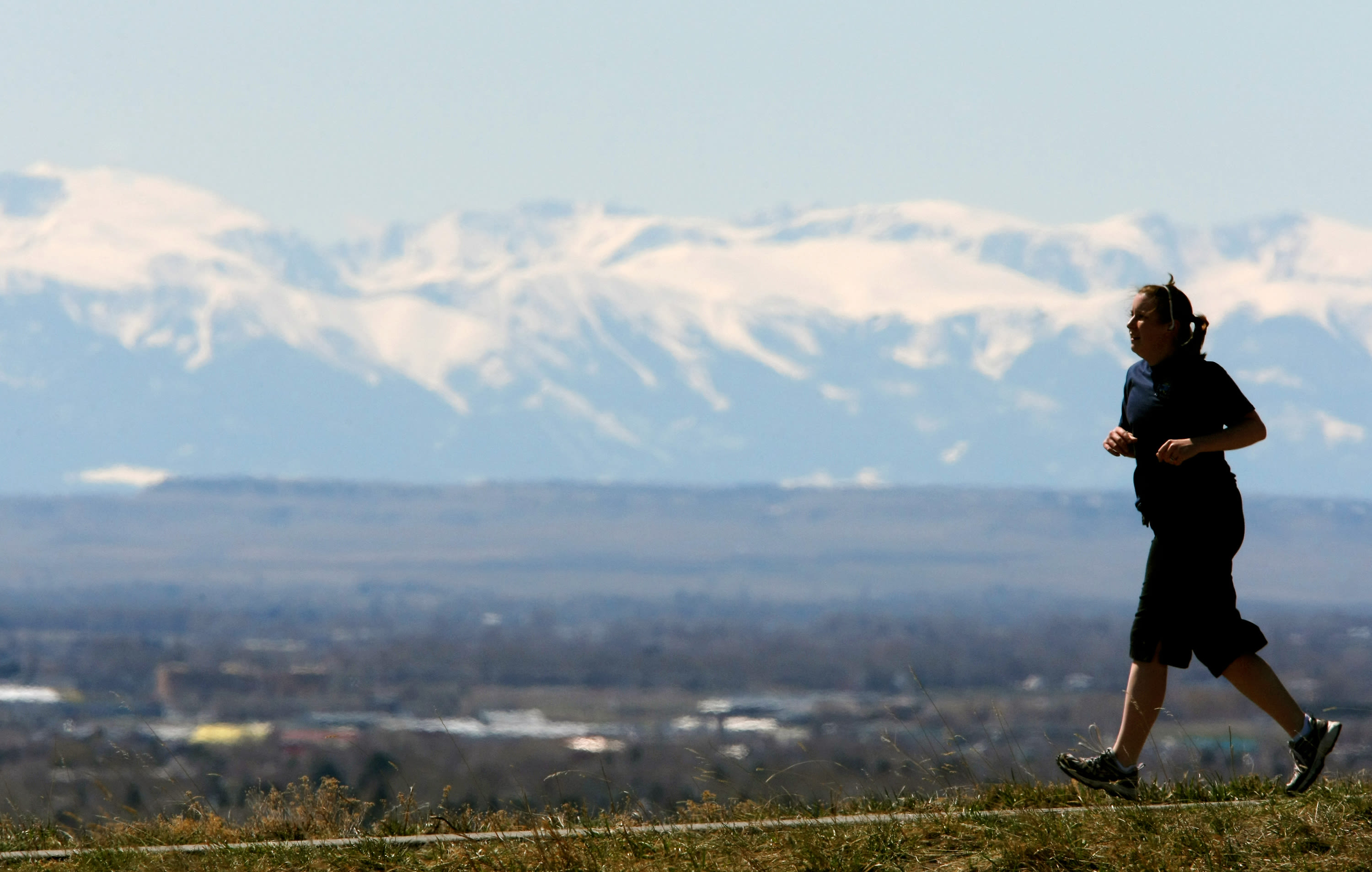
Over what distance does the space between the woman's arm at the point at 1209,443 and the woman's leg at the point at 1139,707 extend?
0.95 m

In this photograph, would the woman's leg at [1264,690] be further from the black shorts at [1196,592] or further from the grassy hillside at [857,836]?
the grassy hillside at [857,836]

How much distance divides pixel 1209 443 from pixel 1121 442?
414mm

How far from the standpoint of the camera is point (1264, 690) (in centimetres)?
793

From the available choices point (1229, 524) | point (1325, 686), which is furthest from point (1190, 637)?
point (1325, 686)

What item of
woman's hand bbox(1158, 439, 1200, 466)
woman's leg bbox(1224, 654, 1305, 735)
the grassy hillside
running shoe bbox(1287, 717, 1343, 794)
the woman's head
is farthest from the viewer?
the woman's head

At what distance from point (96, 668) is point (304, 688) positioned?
21.8 m

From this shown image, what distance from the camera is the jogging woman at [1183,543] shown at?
7812 millimetres

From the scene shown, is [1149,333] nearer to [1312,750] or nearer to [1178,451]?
[1178,451]

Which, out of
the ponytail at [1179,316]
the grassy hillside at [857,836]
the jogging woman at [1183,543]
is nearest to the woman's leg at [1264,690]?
the jogging woman at [1183,543]

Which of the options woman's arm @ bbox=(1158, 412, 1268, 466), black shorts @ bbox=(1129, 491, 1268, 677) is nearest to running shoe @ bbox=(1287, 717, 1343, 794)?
black shorts @ bbox=(1129, 491, 1268, 677)

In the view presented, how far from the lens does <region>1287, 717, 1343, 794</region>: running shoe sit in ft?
25.5

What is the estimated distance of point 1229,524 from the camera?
7.83 meters

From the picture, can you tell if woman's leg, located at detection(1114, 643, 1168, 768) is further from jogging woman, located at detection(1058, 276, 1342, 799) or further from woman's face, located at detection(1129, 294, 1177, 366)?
woman's face, located at detection(1129, 294, 1177, 366)

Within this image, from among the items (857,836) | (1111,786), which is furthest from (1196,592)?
(857,836)
